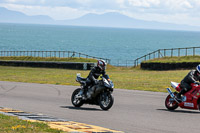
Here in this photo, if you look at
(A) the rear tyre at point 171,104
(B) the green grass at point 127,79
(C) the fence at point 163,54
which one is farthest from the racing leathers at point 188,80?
(C) the fence at point 163,54

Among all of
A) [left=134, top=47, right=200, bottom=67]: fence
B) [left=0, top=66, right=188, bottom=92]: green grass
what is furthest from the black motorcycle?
[left=134, top=47, right=200, bottom=67]: fence

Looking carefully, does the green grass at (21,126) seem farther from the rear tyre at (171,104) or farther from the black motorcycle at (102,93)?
the rear tyre at (171,104)

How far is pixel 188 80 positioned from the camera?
1228 centimetres

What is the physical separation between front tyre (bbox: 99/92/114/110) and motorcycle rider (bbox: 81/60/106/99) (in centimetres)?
43

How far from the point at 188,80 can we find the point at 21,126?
555cm

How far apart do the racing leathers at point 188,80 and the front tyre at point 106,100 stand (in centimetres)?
205

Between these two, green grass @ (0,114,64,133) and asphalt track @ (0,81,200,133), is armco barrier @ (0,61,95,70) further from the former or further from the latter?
green grass @ (0,114,64,133)

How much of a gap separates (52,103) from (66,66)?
2959 centimetres

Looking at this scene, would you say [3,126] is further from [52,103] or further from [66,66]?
[66,66]

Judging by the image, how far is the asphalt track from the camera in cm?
963

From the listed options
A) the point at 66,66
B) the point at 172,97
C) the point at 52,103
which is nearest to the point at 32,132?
the point at 172,97

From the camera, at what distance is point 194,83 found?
12.2 m

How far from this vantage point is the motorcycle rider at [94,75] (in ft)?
41.0

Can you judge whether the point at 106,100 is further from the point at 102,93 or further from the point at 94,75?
the point at 94,75
